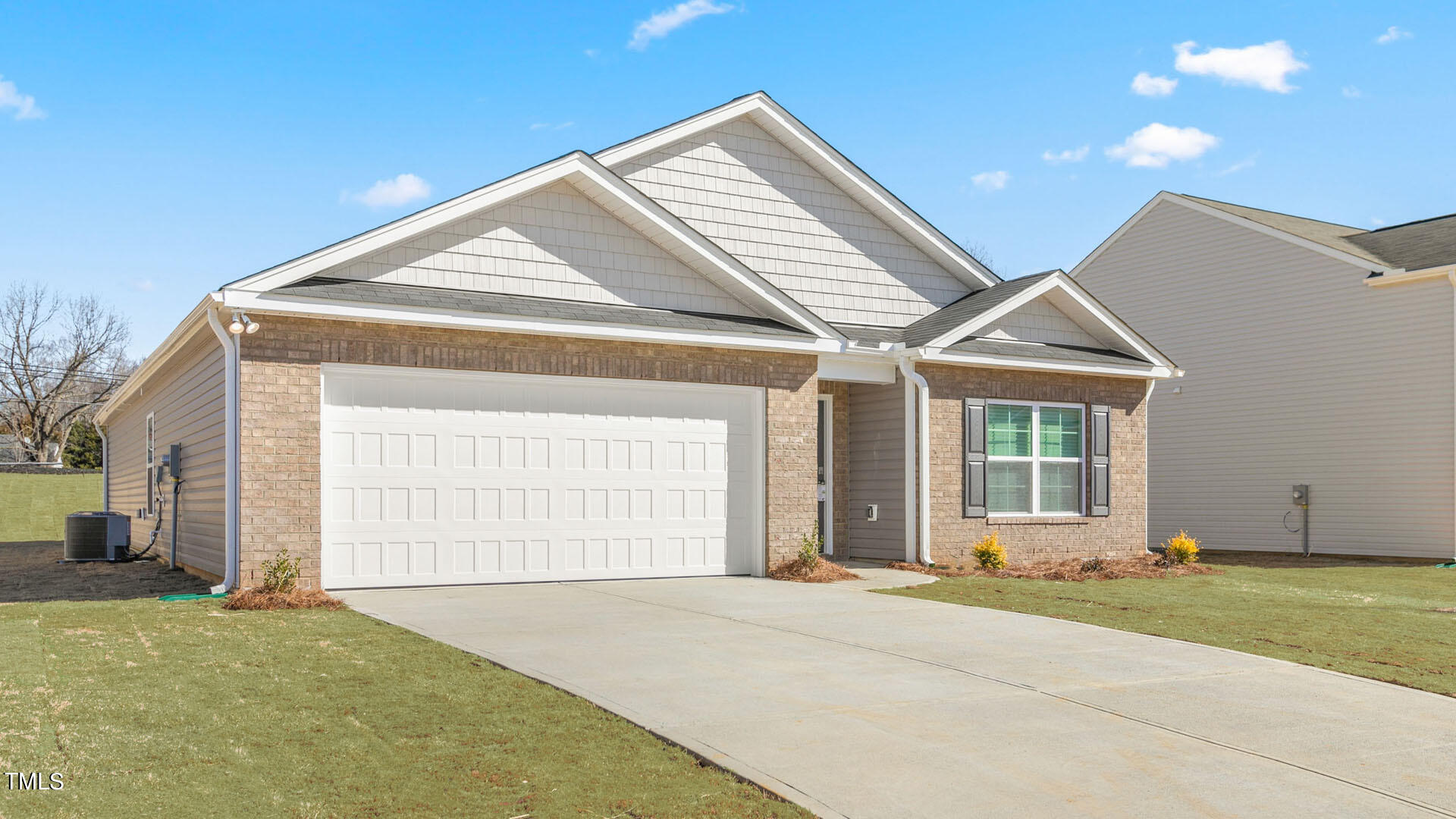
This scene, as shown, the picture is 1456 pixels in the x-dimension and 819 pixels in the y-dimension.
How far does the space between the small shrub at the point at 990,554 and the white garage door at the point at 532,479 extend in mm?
3166

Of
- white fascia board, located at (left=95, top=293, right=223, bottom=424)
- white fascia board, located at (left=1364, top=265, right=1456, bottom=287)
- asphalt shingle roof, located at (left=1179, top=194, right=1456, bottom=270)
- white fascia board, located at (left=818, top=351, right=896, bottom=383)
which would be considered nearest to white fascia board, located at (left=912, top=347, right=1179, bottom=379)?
white fascia board, located at (left=818, top=351, right=896, bottom=383)

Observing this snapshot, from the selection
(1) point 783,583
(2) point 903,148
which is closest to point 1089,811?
(1) point 783,583

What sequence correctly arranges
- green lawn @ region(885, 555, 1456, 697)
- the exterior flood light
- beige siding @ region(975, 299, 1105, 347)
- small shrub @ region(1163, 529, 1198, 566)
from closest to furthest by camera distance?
green lawn @ region(885, 555, 1456, 697), the exterior flood light, small shrub @ region(1163, 529, 1198, 566), beige siding @ region(975, 299, 1105, 347)

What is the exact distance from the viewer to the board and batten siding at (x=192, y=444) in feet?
40.8

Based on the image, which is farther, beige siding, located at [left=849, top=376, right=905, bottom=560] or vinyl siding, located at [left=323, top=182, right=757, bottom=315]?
beige siding, located at [left=849, top=376, right=905, bottom=560]

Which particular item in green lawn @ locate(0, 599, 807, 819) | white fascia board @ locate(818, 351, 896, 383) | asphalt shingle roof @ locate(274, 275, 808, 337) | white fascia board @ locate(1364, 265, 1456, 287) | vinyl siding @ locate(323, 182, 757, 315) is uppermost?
white fascia board @ locate(1364, 265, 1456, 287)

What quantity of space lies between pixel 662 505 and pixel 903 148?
1744 cm

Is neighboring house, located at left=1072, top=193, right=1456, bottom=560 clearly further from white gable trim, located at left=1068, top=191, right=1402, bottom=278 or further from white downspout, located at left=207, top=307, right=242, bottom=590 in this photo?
white downspout, located at left=207, top=307, right=242, bottom=590

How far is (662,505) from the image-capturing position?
13.7m

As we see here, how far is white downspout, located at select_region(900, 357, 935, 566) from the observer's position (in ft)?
50.8

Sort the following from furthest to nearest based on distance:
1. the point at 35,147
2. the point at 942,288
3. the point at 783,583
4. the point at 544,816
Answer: the point at 35,147, the point at 942,288, the point at 783,583, the point at 544,816

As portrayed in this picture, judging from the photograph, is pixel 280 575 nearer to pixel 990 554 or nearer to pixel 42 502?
pixel 990 554

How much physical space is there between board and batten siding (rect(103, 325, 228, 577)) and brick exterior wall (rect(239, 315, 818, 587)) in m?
0.67

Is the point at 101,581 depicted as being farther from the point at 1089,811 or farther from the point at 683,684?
the point at 1089,811
